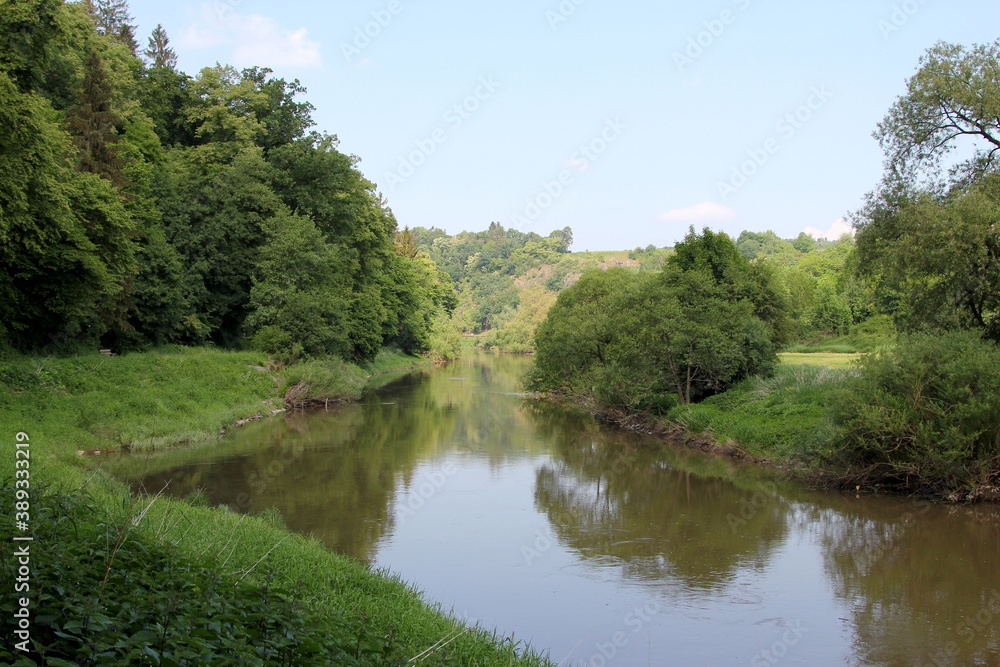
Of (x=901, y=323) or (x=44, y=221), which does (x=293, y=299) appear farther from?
(x=901, y=323)

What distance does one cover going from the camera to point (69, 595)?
476 centimetres

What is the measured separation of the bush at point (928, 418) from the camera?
16.5m

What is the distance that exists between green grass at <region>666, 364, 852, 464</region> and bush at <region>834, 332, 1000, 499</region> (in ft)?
3.33

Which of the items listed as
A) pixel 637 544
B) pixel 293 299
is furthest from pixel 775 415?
pixel 293 299

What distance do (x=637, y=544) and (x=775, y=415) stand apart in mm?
10993

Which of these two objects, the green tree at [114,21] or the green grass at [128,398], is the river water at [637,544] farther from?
the green tree at [114,21]

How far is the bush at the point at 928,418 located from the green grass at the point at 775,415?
3.33 feet

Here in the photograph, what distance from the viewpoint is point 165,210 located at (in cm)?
3703

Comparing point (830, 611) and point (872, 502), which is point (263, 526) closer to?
point (830, 611)

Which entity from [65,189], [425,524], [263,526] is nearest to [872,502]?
[425,524]

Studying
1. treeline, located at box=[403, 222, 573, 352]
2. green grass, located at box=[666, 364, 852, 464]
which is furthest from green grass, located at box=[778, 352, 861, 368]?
treeline, located at box=[403, 222, 573, 352]

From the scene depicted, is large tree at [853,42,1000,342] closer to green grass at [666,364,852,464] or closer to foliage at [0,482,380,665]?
green grass at [666,364,852,464]

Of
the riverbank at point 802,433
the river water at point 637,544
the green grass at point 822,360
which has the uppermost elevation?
the green grass at point 822,360

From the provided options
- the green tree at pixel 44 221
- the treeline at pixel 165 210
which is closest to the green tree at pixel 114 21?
the treeline at pixel 165 210
